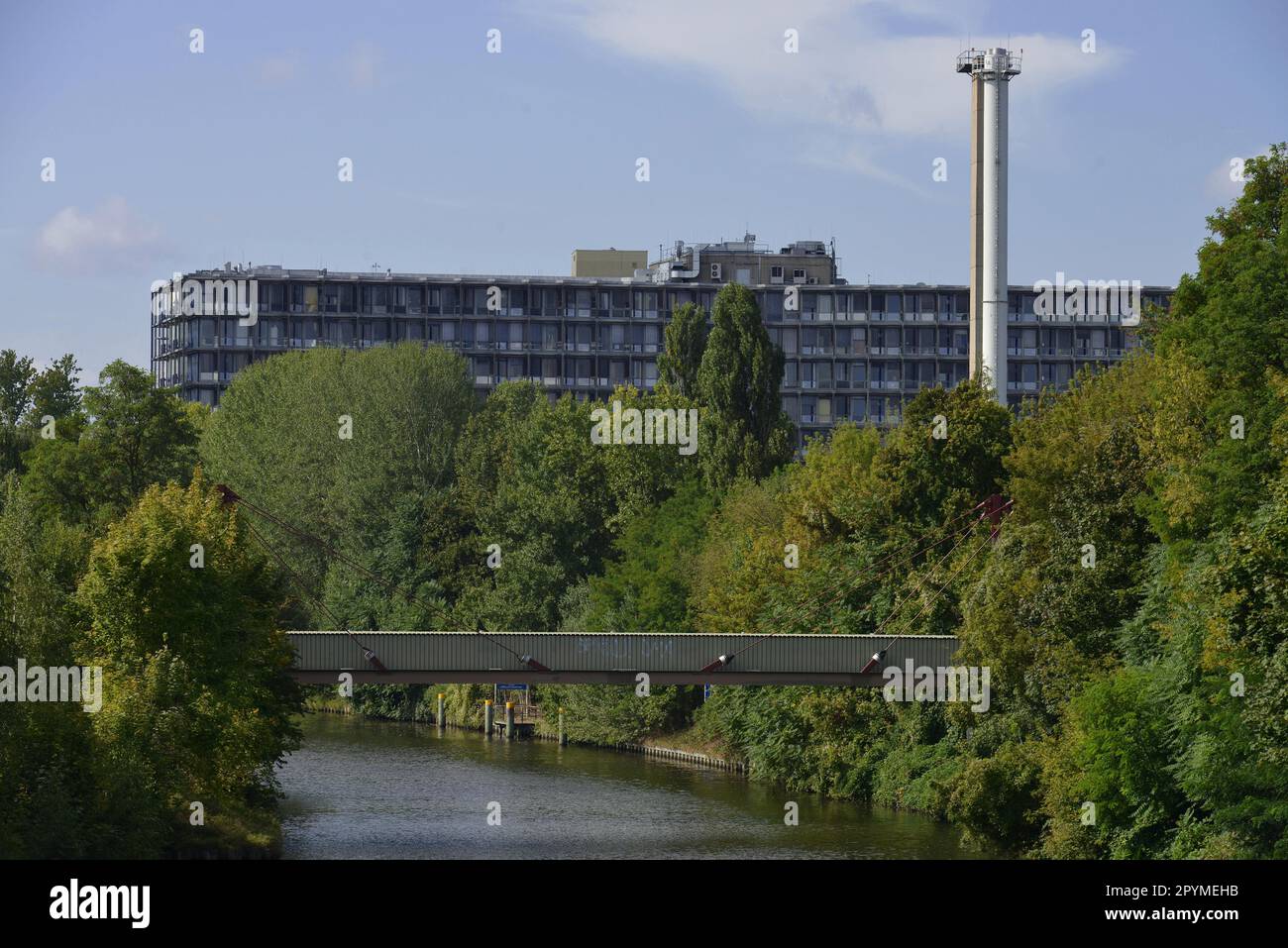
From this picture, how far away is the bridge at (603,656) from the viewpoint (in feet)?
203

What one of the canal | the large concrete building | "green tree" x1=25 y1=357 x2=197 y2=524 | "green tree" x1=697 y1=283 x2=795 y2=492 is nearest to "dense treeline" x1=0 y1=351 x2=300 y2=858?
the canal

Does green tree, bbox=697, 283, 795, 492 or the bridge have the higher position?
green tree, bbox=697, 283, 795, 492

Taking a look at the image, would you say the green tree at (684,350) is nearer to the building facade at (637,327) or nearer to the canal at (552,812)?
the canal at (552,812)

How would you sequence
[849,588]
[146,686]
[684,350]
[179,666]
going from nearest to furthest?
[146,686] < [179,666] < [849,588] < [684,350]

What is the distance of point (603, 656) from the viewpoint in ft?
206

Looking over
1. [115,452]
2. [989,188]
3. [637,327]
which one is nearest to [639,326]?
[637,327]

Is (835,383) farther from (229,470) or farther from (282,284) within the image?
(229,470)

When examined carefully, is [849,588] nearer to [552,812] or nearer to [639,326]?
[552,812]

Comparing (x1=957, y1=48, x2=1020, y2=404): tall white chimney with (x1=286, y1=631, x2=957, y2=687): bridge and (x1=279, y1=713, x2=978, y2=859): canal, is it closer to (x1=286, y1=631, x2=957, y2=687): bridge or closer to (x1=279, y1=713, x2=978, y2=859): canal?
(x1=279, y1=713, x2=978, y2=859): canal

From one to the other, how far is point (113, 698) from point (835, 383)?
111 meters

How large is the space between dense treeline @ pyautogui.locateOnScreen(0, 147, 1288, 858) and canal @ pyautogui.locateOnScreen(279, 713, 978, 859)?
1991 mm

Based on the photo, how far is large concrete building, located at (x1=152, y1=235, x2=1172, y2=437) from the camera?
150 m

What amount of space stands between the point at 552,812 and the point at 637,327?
9462 cm
